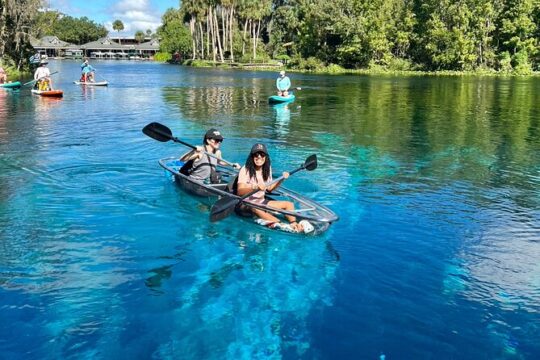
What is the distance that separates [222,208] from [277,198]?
73.1 inches

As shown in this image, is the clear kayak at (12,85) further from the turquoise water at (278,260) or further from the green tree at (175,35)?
the green tree at (175,35)

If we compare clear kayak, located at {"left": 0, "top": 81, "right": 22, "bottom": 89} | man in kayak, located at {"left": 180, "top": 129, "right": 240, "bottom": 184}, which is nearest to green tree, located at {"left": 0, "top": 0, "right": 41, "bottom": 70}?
clear kayak, located at {"left": 0, "top": 81, "right": 22, "bottom": 89}

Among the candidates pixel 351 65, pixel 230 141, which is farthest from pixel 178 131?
pixel 351 65

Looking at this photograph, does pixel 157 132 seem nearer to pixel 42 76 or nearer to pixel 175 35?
pixel 42 76

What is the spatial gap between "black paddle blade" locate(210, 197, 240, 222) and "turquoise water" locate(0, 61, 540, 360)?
0.57m

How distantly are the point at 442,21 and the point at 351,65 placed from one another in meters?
13.4

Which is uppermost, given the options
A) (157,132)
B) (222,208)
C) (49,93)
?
(49,93)

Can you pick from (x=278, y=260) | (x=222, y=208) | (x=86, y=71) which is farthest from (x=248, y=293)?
(x=86, y=71)

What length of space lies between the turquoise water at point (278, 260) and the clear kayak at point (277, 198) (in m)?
0.24

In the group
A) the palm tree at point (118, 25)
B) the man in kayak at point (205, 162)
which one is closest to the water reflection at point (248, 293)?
the man in kayak at point (205, 162)

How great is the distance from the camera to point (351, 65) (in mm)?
77938

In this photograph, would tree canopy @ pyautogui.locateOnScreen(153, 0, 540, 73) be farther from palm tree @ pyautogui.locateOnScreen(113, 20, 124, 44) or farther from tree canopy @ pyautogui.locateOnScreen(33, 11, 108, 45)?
palm tree @ pyautogui.locateOnScreen(113, 20, 124, 44)

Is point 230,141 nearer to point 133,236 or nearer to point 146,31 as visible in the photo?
point 133,236

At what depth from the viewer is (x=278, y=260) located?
8.93 meters
